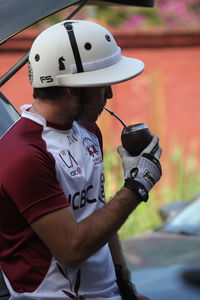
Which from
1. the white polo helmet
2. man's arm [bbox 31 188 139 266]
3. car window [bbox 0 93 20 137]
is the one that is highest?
the white polo helmet

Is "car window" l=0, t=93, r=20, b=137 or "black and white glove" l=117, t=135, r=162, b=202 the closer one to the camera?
"black and white glove" l=117, t=135, r=162, b=202

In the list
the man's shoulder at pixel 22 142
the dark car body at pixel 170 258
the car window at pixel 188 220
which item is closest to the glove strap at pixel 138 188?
the man's shoulder at pixel 22 142

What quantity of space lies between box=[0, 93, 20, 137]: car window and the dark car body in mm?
1697

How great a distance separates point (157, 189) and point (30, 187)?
26.2 feet

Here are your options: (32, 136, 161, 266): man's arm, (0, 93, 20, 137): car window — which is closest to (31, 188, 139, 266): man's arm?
(32, 136, 161, 266): man's arm

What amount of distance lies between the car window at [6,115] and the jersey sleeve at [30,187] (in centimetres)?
43

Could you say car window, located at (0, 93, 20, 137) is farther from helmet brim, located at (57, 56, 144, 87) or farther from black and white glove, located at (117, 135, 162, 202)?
black and white glove, located at (117, 135, 162, 202)

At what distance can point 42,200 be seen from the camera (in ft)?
8.26

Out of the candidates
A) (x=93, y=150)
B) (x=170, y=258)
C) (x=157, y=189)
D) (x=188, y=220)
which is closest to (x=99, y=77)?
(x=93, y=150)

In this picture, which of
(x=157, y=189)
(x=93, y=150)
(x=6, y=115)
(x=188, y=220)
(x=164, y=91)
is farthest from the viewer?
(x=164, y=91)

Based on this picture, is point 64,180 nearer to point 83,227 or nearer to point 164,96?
point 83,227

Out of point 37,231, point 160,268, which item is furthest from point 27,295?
point 160,268

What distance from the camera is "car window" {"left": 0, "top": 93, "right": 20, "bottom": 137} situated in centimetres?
295

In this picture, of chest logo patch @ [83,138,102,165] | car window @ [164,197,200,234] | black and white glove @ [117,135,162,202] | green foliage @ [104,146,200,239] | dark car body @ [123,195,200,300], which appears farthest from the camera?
green foliage @ [104,146,200,239]
